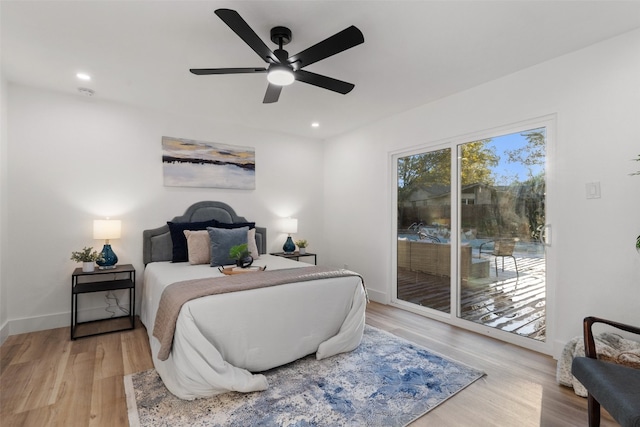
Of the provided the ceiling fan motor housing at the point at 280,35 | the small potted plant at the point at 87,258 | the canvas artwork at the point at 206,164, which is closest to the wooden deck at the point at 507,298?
the ceiling fan motor housing at the point at 280,35

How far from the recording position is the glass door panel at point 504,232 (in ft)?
9.56

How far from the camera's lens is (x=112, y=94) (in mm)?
3480

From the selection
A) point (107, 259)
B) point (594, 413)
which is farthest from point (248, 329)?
point (107, 259)

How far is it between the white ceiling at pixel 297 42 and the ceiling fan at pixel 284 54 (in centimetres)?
22

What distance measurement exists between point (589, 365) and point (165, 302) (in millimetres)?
2635

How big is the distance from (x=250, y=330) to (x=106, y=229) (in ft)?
7.32

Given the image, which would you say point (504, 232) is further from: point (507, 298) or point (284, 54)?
point (284, 54)

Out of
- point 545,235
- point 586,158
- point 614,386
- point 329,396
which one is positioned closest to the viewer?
point 614,386

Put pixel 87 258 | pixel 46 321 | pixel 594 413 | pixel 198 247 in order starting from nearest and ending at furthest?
pixel 594 413 → pixel 87 258 → pixel 46 321 → pixel 198 247

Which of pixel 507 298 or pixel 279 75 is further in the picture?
pixel 507 298

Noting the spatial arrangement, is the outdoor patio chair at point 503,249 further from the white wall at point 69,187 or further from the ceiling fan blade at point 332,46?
→ the white wall at point 69,187

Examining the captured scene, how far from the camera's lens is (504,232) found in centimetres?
316

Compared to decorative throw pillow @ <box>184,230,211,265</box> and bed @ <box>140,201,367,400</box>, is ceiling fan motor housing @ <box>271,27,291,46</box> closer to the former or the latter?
bed @ <box>140,201,367,400</box>

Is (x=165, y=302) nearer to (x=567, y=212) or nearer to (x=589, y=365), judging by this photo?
(x=589, y=365)
